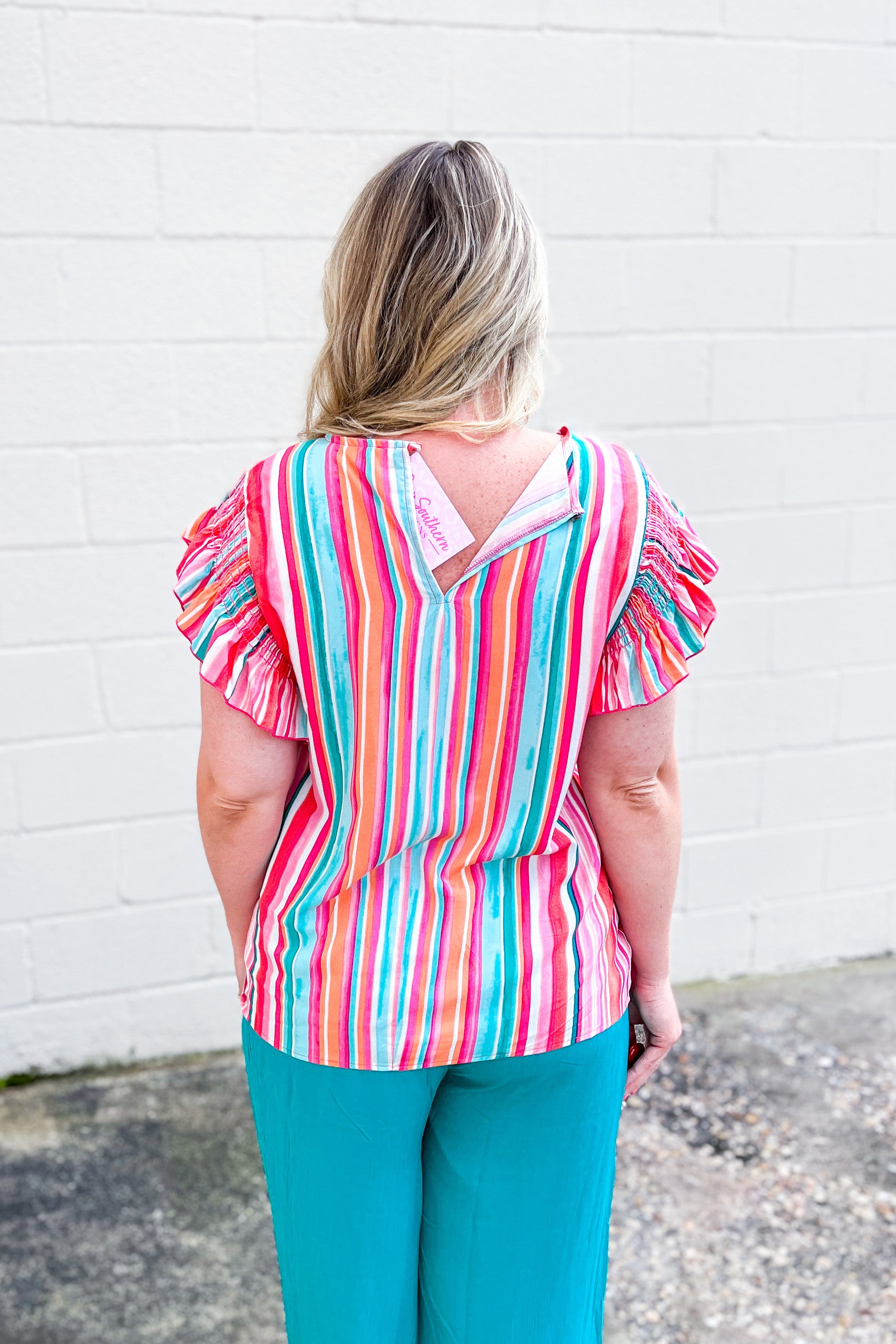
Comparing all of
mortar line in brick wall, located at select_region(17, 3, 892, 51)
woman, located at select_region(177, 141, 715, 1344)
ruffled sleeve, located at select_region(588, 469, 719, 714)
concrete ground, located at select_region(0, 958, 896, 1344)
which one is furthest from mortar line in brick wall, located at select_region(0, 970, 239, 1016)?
mortar line in brick wall, located at select_region(17, 3, 892, 51)

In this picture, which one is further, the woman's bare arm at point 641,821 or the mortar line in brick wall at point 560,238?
the mortar line in brick wall at point 560,238

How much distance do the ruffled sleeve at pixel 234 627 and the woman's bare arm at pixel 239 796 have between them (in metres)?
0.02

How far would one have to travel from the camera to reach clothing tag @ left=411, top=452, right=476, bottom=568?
1002 millimetres

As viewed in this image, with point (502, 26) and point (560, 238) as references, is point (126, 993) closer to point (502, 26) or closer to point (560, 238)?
point (560, 238)

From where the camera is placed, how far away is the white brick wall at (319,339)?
→ 211cm

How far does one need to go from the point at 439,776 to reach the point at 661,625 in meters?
0.26

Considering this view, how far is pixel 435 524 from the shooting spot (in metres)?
1.00

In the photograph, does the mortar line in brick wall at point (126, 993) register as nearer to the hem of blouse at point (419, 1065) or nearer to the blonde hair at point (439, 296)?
the hem of blouse at point (419, 1065)

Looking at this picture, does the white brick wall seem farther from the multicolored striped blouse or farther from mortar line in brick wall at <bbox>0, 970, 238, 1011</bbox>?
the multicolored striped blouse

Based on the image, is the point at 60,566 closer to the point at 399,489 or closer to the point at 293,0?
the point at 293,0

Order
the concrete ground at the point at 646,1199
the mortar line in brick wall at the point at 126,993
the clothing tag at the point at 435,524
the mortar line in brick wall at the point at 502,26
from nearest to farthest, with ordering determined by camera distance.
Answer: the clothing tag at the point at 435,524
the concrete ground at the point at 646,1199
the mortar line in brick wall at the point at 502,26
the mortar line in brick wall at the point at 126,993

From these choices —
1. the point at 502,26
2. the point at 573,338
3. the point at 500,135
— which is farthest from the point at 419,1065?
the point at 502,26

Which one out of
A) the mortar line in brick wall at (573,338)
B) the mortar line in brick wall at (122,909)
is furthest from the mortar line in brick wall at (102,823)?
the mortar line in brick wall at (573,338)

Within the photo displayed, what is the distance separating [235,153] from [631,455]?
1.45 m
